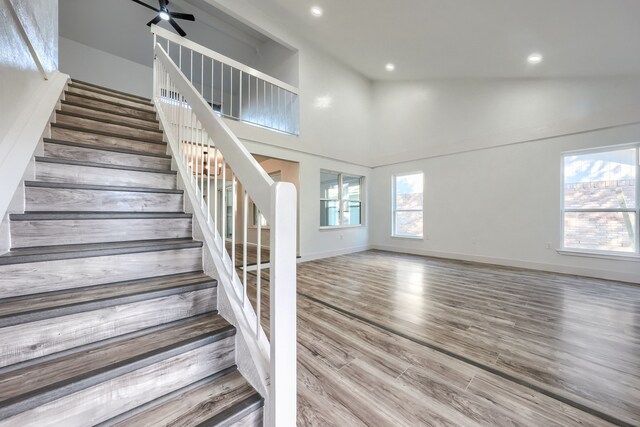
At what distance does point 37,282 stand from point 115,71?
7.15m

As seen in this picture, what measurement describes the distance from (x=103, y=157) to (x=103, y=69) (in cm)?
598

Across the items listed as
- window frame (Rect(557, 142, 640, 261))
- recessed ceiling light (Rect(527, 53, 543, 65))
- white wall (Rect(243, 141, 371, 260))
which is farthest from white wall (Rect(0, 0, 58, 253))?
window frame (Rect(557, 142, 640, 261))

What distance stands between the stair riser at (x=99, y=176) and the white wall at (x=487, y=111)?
17.2 feet

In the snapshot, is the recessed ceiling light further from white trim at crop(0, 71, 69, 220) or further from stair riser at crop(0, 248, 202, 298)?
white trim at crop(0, 71, 69, 220)

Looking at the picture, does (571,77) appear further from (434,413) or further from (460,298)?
(434,413)

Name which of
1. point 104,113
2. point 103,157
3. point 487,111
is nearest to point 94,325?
point 103,157

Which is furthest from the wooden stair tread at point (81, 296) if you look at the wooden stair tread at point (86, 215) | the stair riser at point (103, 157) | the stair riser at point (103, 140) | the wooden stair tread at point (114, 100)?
Answer: the wooden stair tread at point (114, 100)

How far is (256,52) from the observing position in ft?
20.9

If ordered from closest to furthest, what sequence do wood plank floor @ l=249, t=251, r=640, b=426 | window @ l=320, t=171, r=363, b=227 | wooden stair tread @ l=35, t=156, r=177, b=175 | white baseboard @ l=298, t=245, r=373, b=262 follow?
1. wood plank floor @ l=249, t=251, r=640, b=426
2. wooden stair tread @ l=35, t=156, r=177, b=175
3. white baseboard @ l=298, t=245, r=373, b=262
4. window @ l=320, t=171, r=363, b=227

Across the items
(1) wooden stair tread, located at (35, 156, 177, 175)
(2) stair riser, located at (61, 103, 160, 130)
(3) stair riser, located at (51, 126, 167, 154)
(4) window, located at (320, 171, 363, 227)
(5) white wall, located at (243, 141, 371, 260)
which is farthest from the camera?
(4) window, located at (320, 171, 363, 227)

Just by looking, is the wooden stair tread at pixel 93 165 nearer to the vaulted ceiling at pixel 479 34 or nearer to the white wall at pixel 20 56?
the white wall at pixel 20 56

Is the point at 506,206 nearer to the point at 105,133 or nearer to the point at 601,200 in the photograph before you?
the point at 601,200

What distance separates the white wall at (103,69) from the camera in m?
→ 5.48

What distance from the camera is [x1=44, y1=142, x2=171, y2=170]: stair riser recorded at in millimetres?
1826
